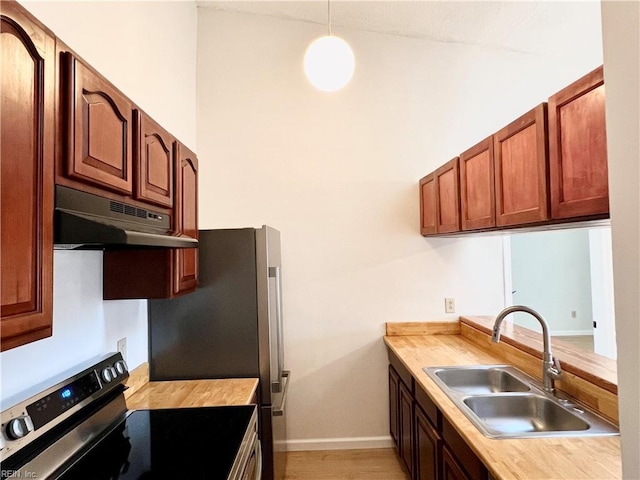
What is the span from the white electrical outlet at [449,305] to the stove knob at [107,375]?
2.38 m

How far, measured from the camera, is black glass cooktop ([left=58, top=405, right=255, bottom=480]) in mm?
1325

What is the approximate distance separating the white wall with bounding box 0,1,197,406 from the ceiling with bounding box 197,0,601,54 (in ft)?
2.47

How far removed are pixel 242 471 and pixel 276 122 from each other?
245 cm

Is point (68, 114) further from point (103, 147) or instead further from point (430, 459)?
point (430, 459)

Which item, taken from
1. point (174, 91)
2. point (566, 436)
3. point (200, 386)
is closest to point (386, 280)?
point (200, 386)

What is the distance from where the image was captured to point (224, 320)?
7.52ft

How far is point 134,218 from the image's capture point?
1.42m

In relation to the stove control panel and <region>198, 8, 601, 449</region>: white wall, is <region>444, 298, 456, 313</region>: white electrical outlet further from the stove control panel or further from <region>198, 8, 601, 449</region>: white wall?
the stove control panel

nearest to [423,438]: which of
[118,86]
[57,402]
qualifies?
[57,402]

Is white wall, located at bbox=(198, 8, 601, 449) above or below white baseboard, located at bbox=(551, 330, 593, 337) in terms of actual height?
above

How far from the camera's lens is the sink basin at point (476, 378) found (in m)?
2.24

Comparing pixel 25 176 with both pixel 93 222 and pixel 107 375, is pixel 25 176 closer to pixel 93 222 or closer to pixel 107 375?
pixel 93 222

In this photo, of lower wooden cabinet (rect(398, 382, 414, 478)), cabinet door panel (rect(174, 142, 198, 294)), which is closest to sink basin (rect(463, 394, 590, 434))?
lower wooden cabinet (rect(398, 382, 414, 478))

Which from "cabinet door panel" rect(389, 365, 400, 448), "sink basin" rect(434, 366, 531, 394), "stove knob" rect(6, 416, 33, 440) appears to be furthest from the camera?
"cabinet door panel" rect(389, 365, 400, 448)
